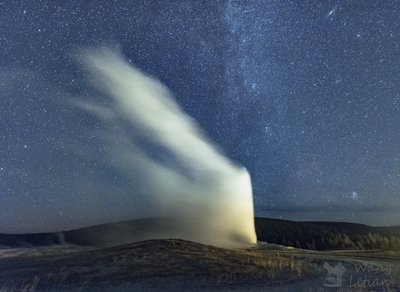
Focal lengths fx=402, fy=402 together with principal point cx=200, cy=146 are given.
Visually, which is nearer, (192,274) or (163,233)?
(192,274)

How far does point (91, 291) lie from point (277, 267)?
1790cm

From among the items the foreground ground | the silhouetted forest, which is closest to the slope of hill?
the silhouetted forest

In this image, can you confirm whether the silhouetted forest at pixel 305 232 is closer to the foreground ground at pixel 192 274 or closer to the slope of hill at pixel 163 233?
the slope of hill at pixel 163 233

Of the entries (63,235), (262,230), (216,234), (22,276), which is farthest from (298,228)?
(22,276)

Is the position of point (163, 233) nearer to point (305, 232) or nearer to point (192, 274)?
point (305, 232)

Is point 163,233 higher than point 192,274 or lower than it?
higher

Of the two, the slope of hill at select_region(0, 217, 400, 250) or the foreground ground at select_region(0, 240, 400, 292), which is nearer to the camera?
the foreground ground at select_region(0, 240, 400, 292)

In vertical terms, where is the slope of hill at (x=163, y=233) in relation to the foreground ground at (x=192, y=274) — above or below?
above

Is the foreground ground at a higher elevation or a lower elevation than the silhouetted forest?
lower

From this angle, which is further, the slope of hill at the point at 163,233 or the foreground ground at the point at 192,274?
the slope of hill at the point at 163,233

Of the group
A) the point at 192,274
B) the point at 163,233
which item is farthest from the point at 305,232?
the point at 192,274

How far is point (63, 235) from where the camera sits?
138375mm

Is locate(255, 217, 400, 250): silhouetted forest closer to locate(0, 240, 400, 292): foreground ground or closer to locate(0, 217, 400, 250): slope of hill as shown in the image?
locate(0, 217, 400, 250): slope of hill

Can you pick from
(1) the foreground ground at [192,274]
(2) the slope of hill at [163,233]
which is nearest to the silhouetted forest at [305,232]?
(2) the slope of hill at [163,233]
